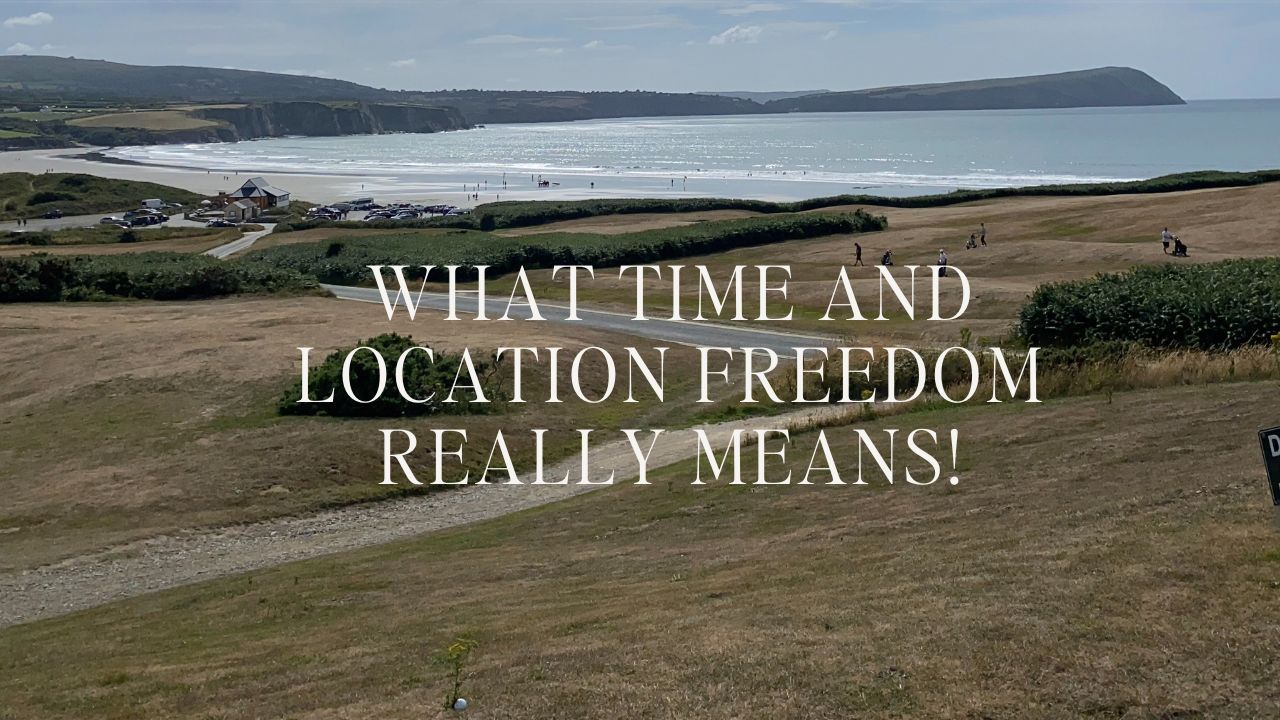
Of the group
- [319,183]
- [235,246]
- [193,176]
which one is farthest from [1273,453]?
[193,176]

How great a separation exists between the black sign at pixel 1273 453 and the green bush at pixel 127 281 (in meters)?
49.8

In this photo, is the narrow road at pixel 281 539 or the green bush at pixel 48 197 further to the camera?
the green bush at pixel 48 197

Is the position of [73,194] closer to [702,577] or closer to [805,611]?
[702,577]

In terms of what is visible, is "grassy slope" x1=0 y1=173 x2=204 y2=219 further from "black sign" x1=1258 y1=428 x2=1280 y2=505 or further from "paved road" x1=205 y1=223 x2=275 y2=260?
"black sign" x1=1258 y1=428 x2=1280 y2=505

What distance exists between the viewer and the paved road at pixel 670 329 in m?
39.4

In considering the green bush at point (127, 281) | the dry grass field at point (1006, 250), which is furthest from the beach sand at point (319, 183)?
→ the green bush at point (127, 281)

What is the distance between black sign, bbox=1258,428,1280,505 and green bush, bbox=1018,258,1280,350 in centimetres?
1772

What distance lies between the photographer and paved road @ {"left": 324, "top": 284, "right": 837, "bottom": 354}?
39.4 m

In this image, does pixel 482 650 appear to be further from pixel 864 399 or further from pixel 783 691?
pixel 864 399

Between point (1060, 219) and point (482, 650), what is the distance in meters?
64.3

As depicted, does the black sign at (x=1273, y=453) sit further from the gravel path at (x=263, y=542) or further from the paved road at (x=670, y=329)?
the paved road at (x=670, y=329)

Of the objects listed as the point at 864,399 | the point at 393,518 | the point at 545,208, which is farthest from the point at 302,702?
the point at 545,208

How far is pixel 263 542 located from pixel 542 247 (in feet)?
153

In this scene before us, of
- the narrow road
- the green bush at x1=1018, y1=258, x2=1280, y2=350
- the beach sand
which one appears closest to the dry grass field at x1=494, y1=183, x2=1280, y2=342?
the green bush at x1=1018, y1=258, x2=1280, y2=350
